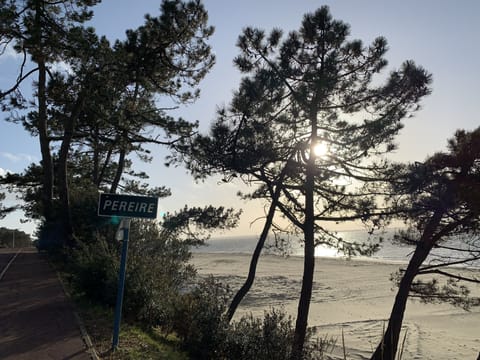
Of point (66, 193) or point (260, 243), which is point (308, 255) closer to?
point (260, 243)

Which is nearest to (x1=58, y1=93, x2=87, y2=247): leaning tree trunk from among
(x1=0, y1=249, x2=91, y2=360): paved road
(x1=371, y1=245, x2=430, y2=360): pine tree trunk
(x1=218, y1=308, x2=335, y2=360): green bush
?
(x1=0, y1=249, x2=91, y2=360): paved road

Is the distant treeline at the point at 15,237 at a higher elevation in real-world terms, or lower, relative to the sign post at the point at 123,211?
lower

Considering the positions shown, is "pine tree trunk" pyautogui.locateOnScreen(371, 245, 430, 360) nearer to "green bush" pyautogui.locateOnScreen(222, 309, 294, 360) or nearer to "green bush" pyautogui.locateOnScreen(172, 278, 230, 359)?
"green bush" pyautogui.locateOnScreen(222, 309, 294, 360)

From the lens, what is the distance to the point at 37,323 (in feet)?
23.2

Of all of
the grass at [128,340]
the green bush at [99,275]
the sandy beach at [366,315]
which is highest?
the green bush at [99,275]

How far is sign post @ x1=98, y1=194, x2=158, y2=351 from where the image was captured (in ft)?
18.1

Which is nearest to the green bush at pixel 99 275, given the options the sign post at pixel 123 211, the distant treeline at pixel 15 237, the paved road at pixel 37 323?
the paved road at pixel 37 323

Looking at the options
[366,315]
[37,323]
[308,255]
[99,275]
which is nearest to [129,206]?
[37,323]

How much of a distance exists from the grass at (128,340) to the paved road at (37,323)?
0.24 metres

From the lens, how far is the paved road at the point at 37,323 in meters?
5.61

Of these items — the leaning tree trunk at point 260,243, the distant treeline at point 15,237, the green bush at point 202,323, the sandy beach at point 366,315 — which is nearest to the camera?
the green bush at point 202,323

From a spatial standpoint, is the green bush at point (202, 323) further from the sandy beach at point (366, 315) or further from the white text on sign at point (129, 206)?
the sandy beach at point (366, 315)

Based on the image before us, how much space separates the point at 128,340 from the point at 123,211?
7.19 ft

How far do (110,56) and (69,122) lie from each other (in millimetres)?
3710
